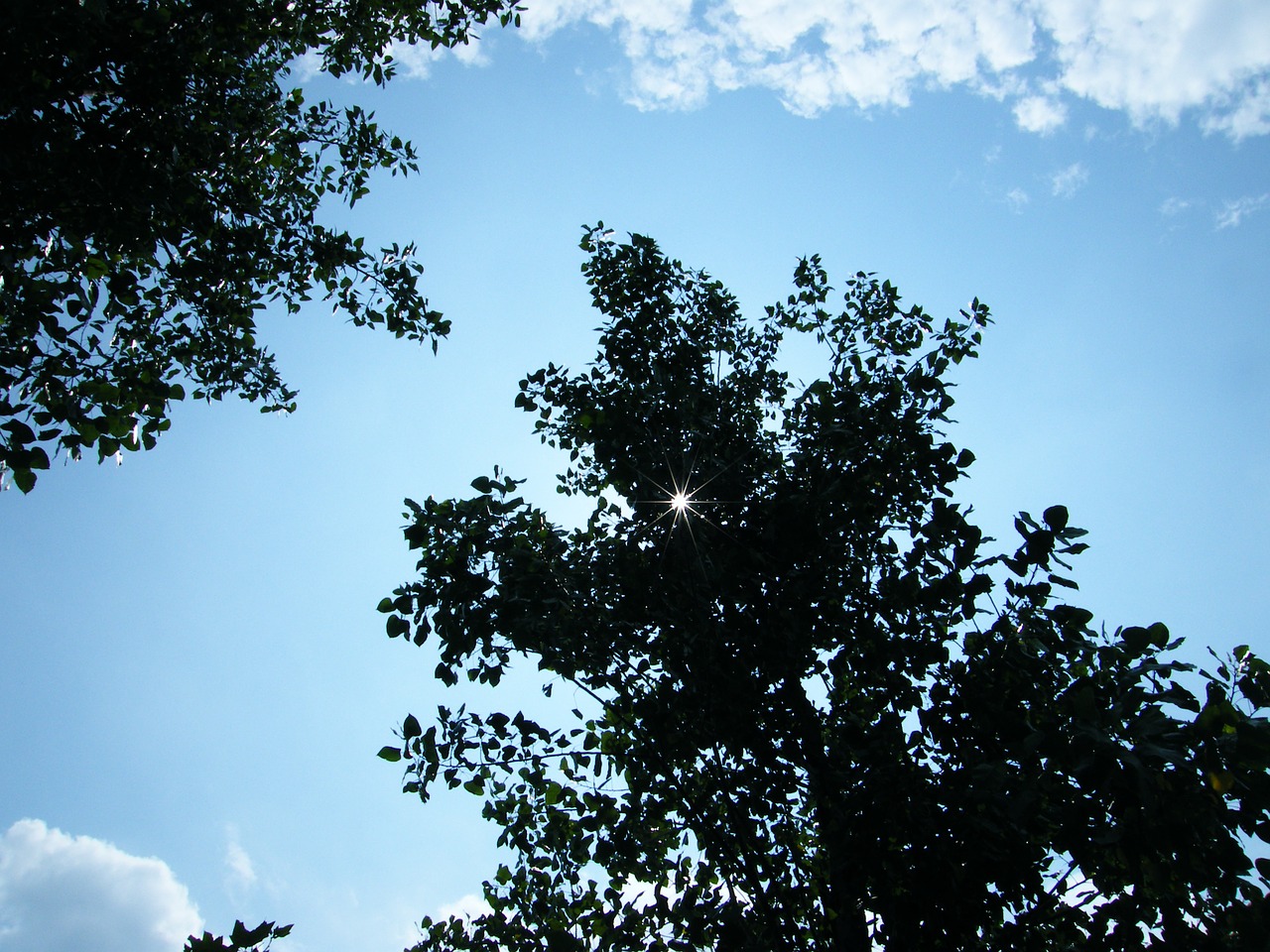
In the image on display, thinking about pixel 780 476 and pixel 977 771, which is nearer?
pixel 977 771

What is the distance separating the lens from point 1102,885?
15.0 feet

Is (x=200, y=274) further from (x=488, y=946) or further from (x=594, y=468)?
(x=488, y=946)

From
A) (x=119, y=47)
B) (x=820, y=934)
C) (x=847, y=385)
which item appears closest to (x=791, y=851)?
(x=820, y=934)

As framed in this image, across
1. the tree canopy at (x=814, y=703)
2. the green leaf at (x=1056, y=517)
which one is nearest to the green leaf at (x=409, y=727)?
the tree canopy at (x=814, y=703)

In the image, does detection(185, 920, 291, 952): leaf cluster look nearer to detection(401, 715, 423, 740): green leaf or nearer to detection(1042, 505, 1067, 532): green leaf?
detection(401, 715, 423, 740): green leaf

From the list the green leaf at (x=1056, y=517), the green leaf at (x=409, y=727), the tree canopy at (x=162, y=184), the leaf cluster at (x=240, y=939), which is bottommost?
the leaf cluster at (x=240, y=939)

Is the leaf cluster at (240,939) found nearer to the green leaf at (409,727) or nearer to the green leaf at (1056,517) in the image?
the green leaf at (409,727)

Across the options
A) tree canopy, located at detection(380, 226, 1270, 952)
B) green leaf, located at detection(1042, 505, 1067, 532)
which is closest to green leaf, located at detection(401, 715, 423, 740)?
tree canopy, located at detection(380, 226, 1270, 952)

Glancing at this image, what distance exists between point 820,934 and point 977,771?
229cm

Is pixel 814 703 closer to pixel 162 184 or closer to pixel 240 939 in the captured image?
pixel 240 939

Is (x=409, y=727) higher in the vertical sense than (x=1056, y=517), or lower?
lower

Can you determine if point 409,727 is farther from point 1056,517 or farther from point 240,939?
point 1056,517

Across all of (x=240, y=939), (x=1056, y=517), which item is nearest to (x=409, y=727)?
(x=240, y=939)

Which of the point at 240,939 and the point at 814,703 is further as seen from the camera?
the point at 814,703
